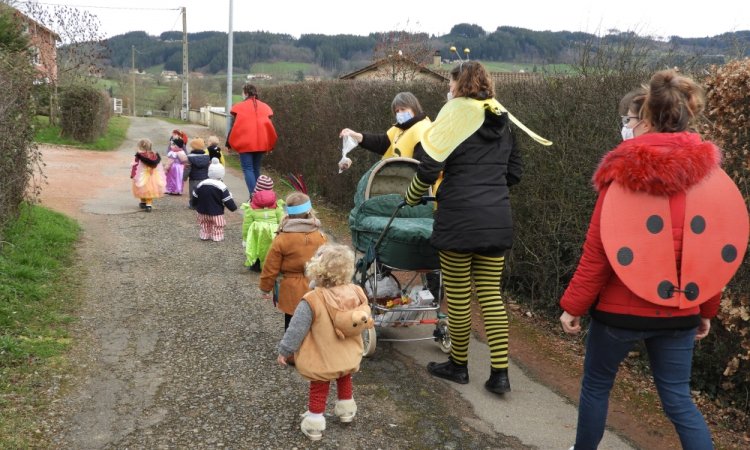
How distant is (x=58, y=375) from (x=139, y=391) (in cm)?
62

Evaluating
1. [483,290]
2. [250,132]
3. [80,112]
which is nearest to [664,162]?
[483,290]

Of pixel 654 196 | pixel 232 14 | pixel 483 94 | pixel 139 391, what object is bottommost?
pixel 139 391

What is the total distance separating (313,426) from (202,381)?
3.77 feet

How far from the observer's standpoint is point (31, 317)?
577 centimetres

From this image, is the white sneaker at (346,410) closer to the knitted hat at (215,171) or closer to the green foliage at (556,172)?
the green foliage at (556,172)

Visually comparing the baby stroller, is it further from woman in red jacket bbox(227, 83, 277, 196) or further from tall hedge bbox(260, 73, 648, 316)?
woman in red jacket bbox(227, 83, 277, 196)

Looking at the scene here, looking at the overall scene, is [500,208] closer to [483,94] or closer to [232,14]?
[483,94]

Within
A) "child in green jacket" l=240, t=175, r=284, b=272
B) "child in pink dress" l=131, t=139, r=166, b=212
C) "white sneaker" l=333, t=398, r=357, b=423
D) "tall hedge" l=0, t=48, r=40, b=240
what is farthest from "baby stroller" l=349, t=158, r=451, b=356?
"child in pink dress" l=131, t=139, r=166, b=212

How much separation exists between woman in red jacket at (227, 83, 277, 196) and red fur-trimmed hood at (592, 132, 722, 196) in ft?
26.7

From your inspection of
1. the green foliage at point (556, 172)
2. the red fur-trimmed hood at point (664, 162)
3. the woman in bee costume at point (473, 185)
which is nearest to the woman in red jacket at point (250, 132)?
the green foliage at point (556, 172)

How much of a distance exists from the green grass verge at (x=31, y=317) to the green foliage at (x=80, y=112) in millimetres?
14849

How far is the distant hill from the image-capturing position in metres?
5.62

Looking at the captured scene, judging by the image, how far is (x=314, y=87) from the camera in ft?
46.3

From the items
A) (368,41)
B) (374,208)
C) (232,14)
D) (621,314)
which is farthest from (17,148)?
(368,41)
